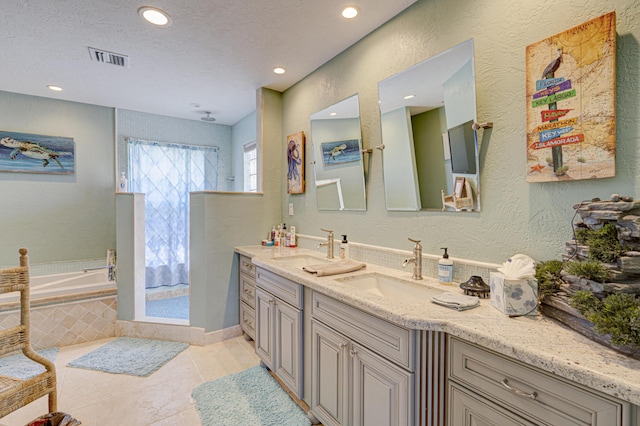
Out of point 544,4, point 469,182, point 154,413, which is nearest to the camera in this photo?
point 544,4

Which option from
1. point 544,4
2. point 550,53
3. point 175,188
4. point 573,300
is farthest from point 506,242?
point 175,188

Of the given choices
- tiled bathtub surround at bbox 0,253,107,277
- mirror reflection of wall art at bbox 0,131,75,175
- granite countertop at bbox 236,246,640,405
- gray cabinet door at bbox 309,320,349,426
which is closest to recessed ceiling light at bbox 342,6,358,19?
granite countertop at bbox 236,246,640,405

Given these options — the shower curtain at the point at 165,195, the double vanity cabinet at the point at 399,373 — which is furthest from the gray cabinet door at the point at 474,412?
the shower curtain at the point at 165,195

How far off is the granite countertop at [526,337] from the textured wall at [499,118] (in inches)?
13.4

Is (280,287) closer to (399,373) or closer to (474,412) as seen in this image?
(399,373)

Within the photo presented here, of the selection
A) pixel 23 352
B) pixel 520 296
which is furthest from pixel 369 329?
pixel 23 352

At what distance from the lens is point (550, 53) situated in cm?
121

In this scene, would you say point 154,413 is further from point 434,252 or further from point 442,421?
point 434,252

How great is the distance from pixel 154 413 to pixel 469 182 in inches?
92.7

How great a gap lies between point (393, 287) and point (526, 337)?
2.83 ft

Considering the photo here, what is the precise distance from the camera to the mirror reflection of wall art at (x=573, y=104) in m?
1.07

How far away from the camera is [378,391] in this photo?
126 cm

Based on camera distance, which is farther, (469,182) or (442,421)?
(469,182)

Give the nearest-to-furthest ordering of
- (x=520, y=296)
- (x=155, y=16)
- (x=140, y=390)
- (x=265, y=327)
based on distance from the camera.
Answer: (x=520, y=296)
(x=155, y=16)
(x=140, y=390)
(x=265, y=327)
